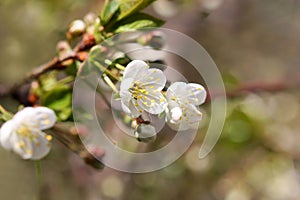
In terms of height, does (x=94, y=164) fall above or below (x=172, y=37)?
above

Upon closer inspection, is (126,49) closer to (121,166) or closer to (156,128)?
(156,128)

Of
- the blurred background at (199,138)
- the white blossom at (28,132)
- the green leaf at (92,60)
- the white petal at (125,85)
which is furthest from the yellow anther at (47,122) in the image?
the blurred background at (199,138)

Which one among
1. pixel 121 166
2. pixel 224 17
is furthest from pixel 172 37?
pixel 224 17

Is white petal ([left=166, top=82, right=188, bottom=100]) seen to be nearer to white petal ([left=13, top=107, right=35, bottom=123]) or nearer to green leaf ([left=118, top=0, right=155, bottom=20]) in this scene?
green leaf ([left=118, top=0, right=155, bottom=20])

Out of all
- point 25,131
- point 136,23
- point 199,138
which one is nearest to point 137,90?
point 136,23

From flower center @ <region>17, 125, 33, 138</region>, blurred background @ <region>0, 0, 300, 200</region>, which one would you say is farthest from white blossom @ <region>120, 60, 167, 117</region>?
blurred background @ <region>0, 0, 300, 200</region>

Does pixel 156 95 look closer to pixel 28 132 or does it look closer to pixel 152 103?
pixel 152 103

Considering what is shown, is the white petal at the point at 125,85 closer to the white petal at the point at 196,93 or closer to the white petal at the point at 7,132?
the white petal at the point at 196,93
